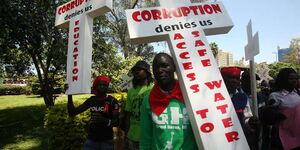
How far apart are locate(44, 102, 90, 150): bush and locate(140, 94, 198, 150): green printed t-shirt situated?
163 inches

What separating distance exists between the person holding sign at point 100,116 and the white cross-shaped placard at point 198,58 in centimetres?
128

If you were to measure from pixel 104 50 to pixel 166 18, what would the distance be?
7.73 m

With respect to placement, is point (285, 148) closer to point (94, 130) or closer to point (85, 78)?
point (94, 130)

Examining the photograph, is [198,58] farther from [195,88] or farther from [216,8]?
[216,8]

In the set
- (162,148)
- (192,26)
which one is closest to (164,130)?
(162,148)

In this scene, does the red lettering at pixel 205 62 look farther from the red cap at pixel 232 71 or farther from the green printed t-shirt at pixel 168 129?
the red cap at pixel 232 71

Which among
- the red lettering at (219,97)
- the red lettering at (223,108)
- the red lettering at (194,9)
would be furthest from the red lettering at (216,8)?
the red lettering at (223,108)

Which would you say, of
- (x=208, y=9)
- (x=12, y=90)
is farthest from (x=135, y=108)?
(x=12, y=90)

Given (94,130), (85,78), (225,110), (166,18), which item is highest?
(166,18)

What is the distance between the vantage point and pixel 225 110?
1.99 m

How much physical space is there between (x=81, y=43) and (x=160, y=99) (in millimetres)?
1737

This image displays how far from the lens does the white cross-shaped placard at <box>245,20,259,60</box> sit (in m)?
2.17

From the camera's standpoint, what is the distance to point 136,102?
3223 mm

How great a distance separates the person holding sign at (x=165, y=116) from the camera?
1.82m
